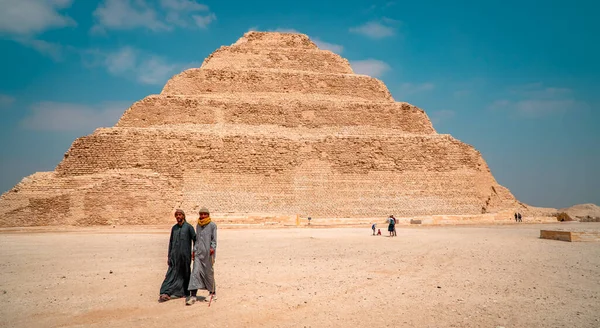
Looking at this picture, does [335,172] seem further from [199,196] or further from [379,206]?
[199,196]

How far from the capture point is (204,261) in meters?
6.57

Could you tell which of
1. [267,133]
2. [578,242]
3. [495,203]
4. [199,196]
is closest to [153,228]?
[199,196]

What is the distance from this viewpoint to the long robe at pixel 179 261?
21.4 feet

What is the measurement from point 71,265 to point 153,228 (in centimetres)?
1195

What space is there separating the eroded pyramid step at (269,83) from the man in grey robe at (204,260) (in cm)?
2736

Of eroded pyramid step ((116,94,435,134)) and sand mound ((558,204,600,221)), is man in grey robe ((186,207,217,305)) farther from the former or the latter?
sand mound ((558,204,600,221))

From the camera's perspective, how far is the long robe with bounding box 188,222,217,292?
20.9 ft

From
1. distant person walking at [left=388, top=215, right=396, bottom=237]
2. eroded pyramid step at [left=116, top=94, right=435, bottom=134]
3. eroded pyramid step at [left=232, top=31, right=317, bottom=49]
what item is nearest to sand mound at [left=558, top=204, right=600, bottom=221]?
eroded pyramid step at [left=116, top=94, right=435, bottom=134]

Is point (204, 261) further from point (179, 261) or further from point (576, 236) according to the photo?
point (576, 236)

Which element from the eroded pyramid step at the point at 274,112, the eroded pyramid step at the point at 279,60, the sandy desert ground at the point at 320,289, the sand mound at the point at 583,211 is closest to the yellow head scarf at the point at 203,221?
the sandy desert ground at the point at 320,289

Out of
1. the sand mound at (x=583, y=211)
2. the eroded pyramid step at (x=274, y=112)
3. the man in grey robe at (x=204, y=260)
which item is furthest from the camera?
the sand mound at (x=583, y=211)

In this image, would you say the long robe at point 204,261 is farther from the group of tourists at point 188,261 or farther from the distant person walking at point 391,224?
the distant person walking at point 391,224

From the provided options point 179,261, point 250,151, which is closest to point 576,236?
point 179,261

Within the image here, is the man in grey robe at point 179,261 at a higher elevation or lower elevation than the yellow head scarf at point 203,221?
lower
